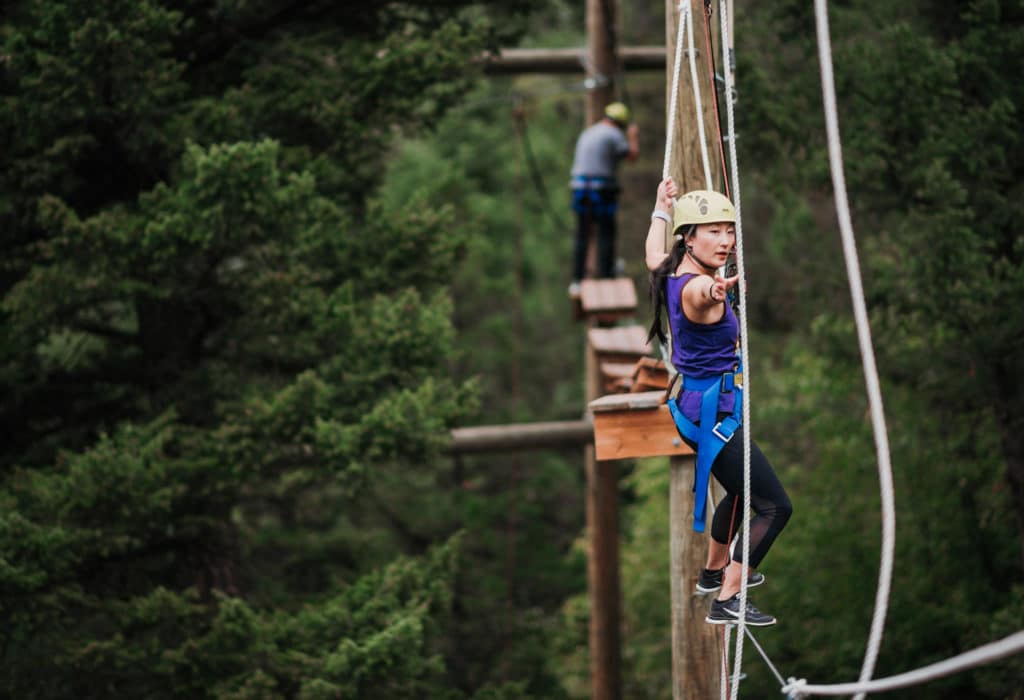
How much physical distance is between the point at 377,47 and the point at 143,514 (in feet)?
11.5

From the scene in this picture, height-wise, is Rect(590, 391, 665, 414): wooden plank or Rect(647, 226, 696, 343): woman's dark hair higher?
Rect(647, 226, 696, 343): woman's dark hair

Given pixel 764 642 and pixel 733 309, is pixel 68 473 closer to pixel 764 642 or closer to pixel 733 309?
pixel 733 309

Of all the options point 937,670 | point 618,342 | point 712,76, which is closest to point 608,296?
point 618,342

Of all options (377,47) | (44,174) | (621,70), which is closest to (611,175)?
(621,70)

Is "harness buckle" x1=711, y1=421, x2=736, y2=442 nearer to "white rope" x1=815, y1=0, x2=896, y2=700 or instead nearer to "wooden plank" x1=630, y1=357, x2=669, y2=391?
"white rope" x1=815, y1=0, x2=896, y2=700

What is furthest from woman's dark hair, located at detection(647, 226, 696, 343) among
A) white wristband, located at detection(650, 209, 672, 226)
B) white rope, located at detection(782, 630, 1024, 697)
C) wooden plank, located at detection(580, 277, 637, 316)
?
wooden plank, located at detection(580, 277, 637, 316)

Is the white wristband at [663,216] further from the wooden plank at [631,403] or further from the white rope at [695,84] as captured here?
the wooden plank at [631,403]

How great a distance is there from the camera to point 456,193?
17875 millimetres

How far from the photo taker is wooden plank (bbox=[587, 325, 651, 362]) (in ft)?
26.3

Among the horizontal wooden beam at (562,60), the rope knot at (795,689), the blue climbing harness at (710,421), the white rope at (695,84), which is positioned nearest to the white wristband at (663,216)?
the white rope at (695,84)

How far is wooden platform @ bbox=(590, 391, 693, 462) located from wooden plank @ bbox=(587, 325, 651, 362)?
9.09ft

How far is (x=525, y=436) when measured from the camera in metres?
10.3

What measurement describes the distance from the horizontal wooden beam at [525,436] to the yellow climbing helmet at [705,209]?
6058 mm

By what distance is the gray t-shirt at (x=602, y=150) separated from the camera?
9.04 metres
